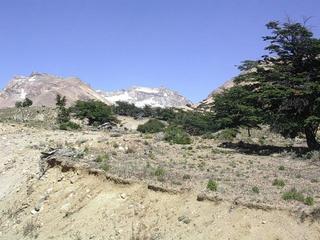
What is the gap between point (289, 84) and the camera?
3203cm

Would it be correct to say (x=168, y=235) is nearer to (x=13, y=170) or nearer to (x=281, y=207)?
(x=281, y=207)

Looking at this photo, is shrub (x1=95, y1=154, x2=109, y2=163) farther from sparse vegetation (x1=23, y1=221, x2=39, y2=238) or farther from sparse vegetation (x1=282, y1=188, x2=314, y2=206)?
sparse vegetation (x1=282, y1=188, x2=314, y2=206)

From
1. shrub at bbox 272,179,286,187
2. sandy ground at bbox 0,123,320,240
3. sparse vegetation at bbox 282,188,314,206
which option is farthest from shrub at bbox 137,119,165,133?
sparse vegetation at bbox 282,188,314,206

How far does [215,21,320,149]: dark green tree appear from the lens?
31.0 m

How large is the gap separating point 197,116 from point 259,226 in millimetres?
69282

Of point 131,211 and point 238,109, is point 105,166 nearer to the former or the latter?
point 131,211

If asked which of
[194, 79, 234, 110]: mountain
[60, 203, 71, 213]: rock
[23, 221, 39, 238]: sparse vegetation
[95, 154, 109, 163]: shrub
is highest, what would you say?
[194, 79, 234, 110]: mountain

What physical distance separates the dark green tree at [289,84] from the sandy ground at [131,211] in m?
4.48

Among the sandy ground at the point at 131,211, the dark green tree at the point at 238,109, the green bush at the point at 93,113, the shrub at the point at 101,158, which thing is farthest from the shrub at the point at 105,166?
the green bush at the point at 93,113

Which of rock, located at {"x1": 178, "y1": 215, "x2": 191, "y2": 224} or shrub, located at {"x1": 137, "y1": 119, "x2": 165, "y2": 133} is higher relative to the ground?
shrub, located at {"x1": 137, "y1": 119, "x2": 165, "y2": 133}

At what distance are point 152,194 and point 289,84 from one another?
622 inches

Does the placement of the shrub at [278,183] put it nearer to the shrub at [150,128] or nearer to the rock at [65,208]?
the rock at [65,208]

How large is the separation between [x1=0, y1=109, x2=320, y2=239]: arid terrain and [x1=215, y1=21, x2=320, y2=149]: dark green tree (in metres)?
2.61

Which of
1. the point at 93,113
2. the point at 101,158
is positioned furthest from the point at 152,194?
the point at 93,113
